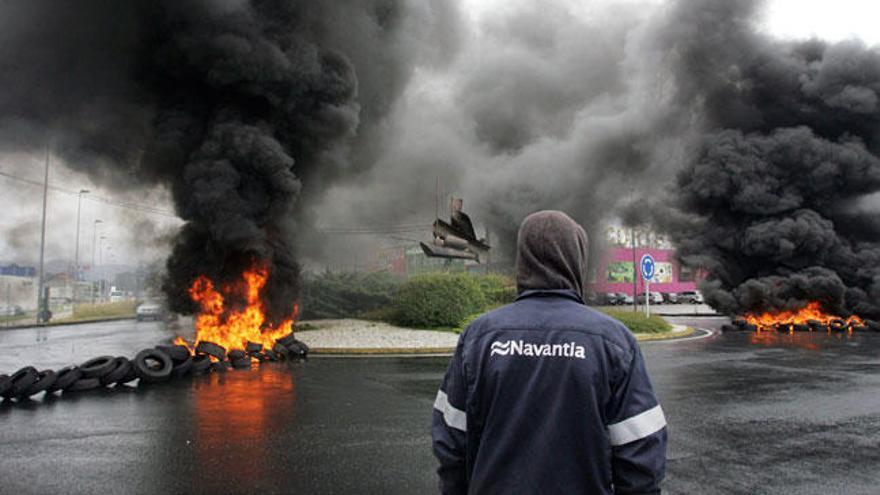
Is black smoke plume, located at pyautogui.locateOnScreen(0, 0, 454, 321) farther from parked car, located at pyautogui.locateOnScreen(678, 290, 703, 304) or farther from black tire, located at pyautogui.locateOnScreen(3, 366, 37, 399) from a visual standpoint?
parked car, located at pyautogui.locateOnScreen(678, 290, 703, 304)

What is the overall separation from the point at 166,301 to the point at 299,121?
6822mm

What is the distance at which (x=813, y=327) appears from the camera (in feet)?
71.7

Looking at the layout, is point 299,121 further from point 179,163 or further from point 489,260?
point 489,260

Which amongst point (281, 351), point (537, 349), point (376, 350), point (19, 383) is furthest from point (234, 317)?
point (537, 349)

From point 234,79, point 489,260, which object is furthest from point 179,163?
point 489,260

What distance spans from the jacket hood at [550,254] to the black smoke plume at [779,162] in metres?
24.6

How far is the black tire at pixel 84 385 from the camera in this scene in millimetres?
9078

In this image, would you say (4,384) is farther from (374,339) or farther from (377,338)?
(377,338)

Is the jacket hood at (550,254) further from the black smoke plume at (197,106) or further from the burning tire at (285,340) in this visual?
the black smoke plume at (197,106)

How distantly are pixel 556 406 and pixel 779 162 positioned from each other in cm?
2628

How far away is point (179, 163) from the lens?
50.0ft

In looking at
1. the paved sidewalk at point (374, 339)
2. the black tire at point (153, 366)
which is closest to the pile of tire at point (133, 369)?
the black tire at point (153, 366)

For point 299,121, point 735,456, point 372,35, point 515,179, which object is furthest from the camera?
point 515,179

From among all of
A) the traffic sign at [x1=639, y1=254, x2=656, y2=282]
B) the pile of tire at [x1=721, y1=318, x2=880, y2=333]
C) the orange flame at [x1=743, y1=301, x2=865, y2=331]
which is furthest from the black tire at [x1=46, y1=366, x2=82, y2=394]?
the orange flame at [x1=743, y1=301, x2=865, y2=331]
